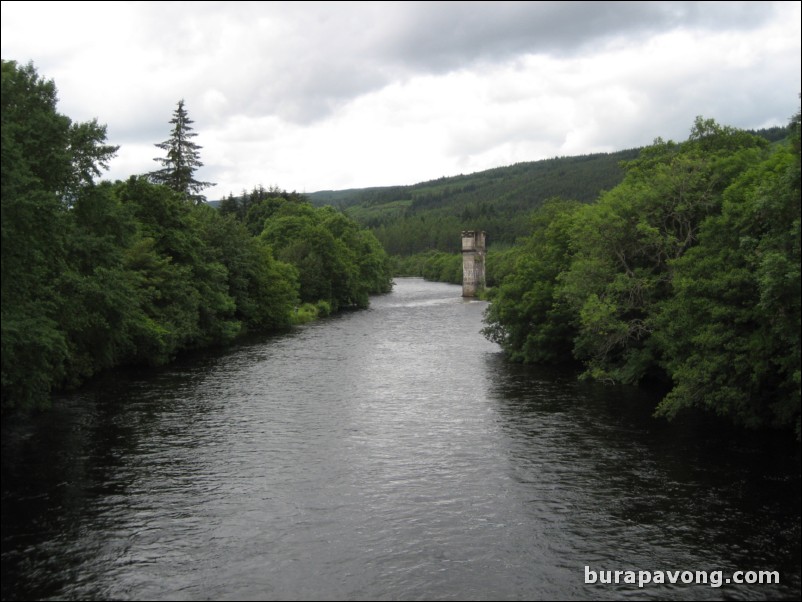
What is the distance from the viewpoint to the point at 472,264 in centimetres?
12738

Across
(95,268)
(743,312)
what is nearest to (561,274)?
(743,312)

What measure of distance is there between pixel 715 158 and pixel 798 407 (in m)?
16.5

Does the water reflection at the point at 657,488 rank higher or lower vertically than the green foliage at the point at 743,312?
lower

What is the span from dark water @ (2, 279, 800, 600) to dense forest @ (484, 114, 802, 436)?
280cm

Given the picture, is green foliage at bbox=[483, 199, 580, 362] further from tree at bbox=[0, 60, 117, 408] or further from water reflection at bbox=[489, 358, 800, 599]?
tree at bbox=[0, 60, 117, 408]

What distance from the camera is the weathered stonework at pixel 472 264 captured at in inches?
4887

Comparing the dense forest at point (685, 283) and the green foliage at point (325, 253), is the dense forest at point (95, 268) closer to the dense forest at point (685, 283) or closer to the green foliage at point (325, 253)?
the green foliage at point (325, 253)

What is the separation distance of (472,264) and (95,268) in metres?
99.3

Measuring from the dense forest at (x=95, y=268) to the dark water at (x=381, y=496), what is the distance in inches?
155

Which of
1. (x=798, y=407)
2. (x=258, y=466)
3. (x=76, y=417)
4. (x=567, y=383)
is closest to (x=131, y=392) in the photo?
(x=76, y=417)

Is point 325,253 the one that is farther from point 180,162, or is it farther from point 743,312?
point 743,312

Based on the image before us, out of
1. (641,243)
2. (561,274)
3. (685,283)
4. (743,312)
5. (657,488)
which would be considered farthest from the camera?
(561,274)

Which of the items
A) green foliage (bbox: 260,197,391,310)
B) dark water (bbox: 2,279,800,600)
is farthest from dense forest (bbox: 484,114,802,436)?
green foliage (bbox: 260,197,391,310)

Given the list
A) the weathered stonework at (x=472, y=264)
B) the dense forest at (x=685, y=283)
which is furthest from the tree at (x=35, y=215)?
the weathered stonework at (x=472, y=264)
